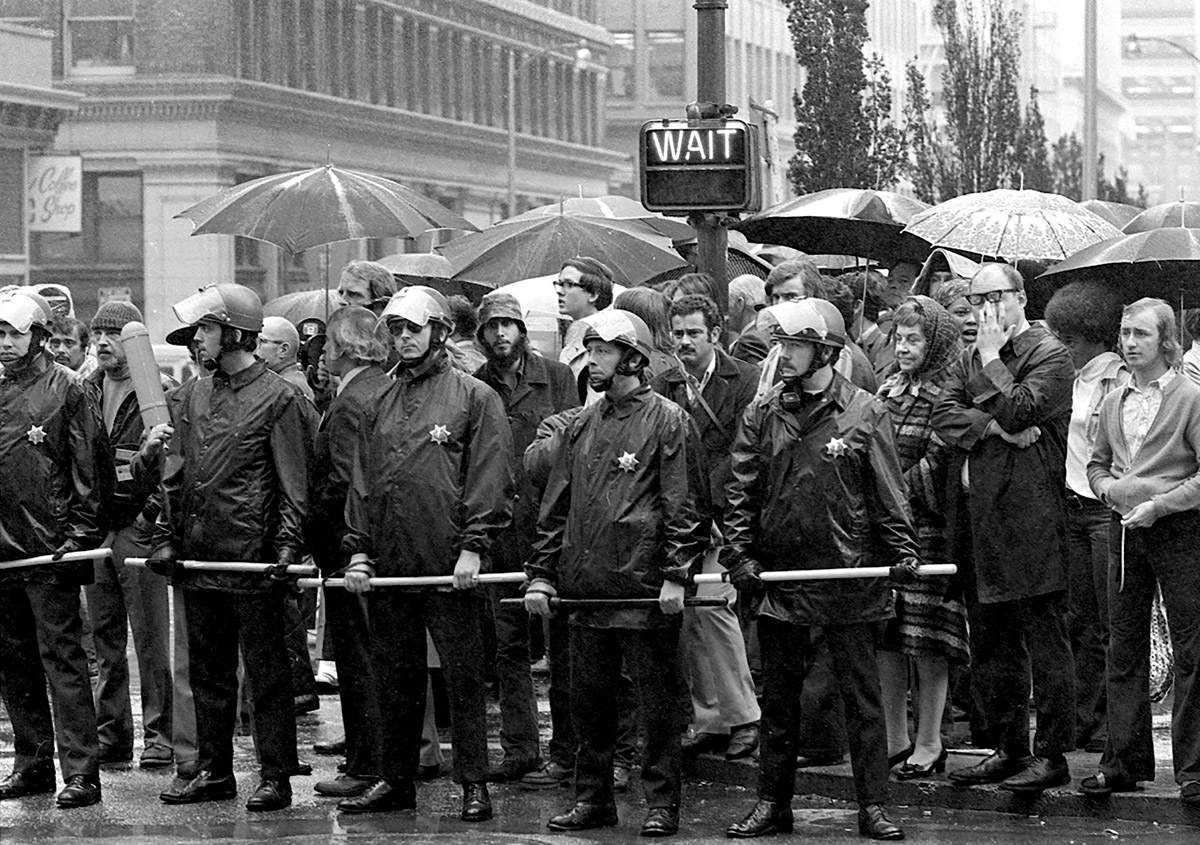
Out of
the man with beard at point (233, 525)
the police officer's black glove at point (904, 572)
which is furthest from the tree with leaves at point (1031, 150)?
the police officer's black glove at point (904, 572)

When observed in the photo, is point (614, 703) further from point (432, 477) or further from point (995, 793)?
point (995, 793)

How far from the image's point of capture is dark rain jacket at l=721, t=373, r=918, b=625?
9.09 m

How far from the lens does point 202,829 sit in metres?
9.41

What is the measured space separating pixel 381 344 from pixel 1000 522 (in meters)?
2.94

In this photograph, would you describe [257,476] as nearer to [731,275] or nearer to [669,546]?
[669,546]

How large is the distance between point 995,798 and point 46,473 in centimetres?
436

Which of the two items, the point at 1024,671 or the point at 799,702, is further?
the point at 1024,671

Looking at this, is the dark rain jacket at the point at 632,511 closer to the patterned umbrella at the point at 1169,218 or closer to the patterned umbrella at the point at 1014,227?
the patterned umbrella at the point at 1014,227

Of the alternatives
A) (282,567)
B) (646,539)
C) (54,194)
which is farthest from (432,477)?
(54,194)

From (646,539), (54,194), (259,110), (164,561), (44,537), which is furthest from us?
(259,110)

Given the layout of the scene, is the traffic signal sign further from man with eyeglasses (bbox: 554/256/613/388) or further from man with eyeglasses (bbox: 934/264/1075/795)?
man with eyeglasses (bbox: 934/264/1075/795)

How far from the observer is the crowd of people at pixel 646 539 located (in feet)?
30.2

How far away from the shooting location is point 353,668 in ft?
34.0

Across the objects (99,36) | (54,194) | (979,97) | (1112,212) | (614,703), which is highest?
(99,36)
